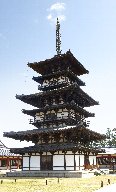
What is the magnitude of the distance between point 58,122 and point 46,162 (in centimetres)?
520

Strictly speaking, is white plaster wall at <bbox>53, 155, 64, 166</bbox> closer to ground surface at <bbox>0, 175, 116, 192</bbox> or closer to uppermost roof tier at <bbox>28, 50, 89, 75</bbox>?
ground surface at <bbox>0, 175, 116, 192</bbox>

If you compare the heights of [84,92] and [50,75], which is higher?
[50,75]

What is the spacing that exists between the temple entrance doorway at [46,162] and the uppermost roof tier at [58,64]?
40.7 ft

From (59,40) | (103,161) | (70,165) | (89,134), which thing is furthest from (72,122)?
(103,161)

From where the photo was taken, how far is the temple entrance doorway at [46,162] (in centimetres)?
3422

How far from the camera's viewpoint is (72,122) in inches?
1391

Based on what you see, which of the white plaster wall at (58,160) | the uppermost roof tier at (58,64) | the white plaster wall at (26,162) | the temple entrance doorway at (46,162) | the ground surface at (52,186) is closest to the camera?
the ground surface at (52,186)

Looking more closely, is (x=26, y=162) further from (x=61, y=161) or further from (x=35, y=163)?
(x=61, y=161)

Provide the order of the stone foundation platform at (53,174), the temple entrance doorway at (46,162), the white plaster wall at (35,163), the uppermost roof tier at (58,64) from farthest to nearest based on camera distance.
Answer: the uppermost roof tier at (58,64) < the white plaster wall at (35,163) < the temple entrance doorway at (46,162) < the stone foundation platform at (53,174)

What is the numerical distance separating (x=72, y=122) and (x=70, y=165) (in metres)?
5.35

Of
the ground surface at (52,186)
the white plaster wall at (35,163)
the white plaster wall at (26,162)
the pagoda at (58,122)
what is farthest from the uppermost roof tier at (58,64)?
the ground surface at (52,186)

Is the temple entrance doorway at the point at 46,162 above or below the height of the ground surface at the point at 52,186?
above

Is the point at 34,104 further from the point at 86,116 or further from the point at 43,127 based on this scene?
the point at 86,116

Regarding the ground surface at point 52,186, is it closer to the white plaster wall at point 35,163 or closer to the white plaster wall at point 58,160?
the white plaster wall at point 58,160
